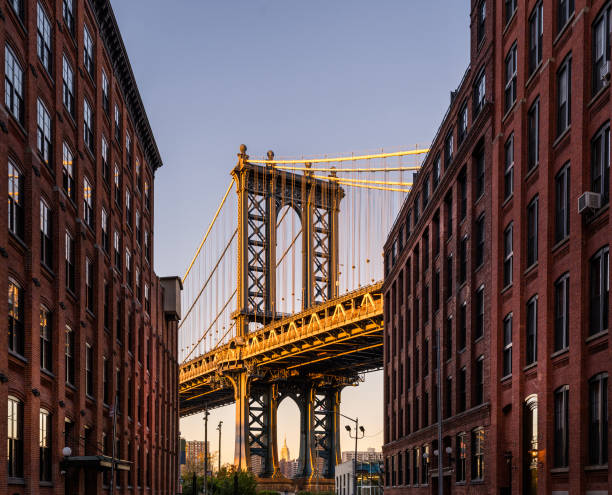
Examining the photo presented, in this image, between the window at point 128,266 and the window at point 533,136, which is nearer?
the window at point 533,136

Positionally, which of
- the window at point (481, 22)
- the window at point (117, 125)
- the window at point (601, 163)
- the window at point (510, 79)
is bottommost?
the window at point (601, 163)

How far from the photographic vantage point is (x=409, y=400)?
58.1 meters

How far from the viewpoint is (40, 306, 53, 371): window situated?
32.0 meters

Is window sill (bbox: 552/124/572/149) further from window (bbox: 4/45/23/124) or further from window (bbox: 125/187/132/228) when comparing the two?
window (bbox: 125/187/132/228)

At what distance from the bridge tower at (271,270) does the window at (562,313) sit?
75997 millimetres

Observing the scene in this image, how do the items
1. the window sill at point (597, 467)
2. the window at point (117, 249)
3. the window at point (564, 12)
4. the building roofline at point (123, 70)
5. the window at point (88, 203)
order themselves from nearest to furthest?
the window sill at point (597, 467), the window at point (564, 12), the window at point (88, 203), the building roofline at point (123, 70), the window at point (117, 249)

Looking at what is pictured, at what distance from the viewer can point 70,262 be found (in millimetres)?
36938

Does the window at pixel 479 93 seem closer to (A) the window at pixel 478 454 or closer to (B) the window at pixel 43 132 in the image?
(A) the window at pixel 478 454

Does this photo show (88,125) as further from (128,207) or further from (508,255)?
(508,255)

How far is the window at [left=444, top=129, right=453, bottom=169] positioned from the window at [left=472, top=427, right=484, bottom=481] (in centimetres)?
1433

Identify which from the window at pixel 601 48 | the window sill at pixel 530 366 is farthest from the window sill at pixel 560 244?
the window at pixel 601 48

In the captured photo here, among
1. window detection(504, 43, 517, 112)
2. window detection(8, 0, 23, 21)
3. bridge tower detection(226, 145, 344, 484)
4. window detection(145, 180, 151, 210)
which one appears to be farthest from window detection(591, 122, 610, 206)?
bridge tower detection(226, 145, 344, 484)

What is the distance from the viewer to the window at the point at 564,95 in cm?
2966

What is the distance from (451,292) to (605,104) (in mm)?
21316
